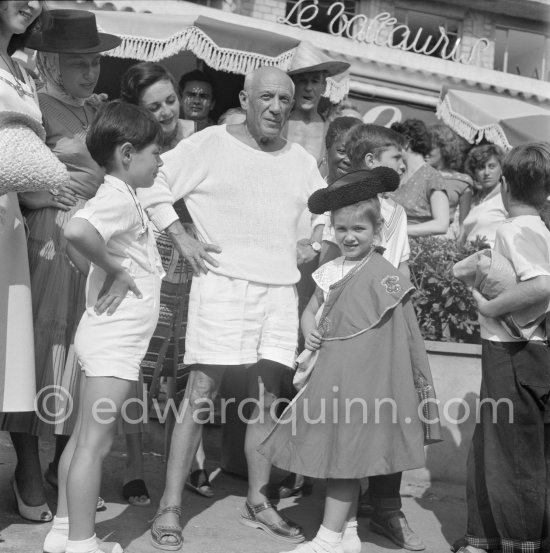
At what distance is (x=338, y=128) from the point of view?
4.68 meters

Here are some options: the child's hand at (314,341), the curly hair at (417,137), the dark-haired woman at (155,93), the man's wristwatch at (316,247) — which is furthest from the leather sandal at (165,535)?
the curly hair at (417,137)

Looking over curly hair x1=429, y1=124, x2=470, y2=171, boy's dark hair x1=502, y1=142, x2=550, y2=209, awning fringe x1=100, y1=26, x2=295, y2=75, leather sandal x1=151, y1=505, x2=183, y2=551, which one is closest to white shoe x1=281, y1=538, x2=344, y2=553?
leather sandal x1=151, y1=505, x2=183, y2=551

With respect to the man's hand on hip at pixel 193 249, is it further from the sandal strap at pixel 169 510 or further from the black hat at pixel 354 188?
the sandal strap at pixel 169 510

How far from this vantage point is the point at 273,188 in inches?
155

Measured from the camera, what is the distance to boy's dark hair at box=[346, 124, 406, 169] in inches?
161

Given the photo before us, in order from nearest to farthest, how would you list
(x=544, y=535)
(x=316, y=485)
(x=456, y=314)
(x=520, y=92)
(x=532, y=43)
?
(x=544, y=535) < (x=316, y=485) < (x=456, y=314) < (x=520, y=92) < (x=532, y=43)

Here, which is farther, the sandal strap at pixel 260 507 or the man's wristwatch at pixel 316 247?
the man's wristwatch at pixel 316 247

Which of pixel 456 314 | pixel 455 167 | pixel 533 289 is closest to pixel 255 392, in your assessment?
pixel 533 289

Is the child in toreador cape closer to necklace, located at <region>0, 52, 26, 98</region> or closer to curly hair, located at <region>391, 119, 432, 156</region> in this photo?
necklace, located at <region>0, 52, 26, 98</region>

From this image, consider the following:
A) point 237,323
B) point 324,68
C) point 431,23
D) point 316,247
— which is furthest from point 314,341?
point 431,23

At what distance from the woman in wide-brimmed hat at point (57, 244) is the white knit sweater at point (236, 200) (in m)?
0.37

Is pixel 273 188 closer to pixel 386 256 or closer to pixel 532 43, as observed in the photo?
pixel 386 256

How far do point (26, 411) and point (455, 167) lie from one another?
490 cm

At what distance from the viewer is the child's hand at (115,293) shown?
309cm
